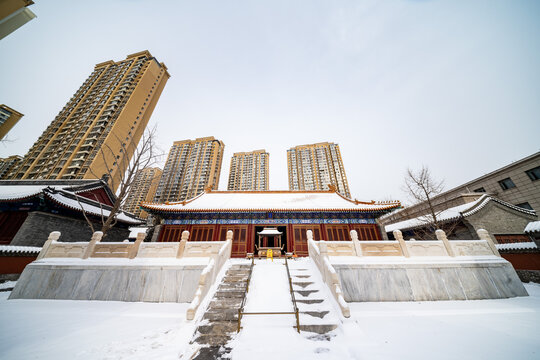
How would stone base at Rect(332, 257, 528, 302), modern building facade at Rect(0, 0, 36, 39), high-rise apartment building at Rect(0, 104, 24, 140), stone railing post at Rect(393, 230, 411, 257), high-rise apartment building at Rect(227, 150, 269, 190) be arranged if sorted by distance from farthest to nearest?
high-rise apartment building at Rect(227, 150, 269, 190) → high-rise apartment building at Rect(0, 104, 24, 140) → stone railing post at Rect(393, 230, 411, 257) → stone base at Rect(332, 257, 528, 302) → modern building facade at Rect(0, 0, 36, 39)

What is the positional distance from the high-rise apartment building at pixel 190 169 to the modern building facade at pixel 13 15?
2418 inches

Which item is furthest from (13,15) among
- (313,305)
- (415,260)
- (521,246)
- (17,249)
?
(521,246)

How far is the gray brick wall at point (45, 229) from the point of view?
12.1 meters

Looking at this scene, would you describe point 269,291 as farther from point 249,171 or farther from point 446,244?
point 249,171

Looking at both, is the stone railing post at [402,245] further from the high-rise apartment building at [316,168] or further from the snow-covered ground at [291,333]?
the high-rise apartment building at [316,168]

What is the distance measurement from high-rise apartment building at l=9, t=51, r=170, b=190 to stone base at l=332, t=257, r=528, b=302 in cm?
3517

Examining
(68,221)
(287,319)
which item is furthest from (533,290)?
(68,221)

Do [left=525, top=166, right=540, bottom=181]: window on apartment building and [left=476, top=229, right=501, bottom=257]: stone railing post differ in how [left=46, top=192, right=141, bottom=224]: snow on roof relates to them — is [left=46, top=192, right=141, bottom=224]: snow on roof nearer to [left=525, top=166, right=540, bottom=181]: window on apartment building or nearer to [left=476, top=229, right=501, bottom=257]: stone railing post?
[left=476, top=229, right=501, bottom=257]: stone railing post

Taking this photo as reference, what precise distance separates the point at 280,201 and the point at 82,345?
45.6 ft

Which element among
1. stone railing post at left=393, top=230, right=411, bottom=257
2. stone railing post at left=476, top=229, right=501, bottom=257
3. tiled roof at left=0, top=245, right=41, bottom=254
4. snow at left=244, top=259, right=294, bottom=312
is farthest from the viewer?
tiled roof at left=0, top=245, right=41, bottom=254

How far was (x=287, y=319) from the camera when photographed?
5.36m

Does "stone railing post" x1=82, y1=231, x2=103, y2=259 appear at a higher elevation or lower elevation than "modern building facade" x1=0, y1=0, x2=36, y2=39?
lower

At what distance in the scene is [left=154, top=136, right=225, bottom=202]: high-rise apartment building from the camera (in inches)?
2566

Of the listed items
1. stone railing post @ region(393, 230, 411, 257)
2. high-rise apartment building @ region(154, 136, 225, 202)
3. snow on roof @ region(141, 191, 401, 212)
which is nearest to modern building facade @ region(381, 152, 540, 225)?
snow on roof @ region(141, 191, 401, 212)
